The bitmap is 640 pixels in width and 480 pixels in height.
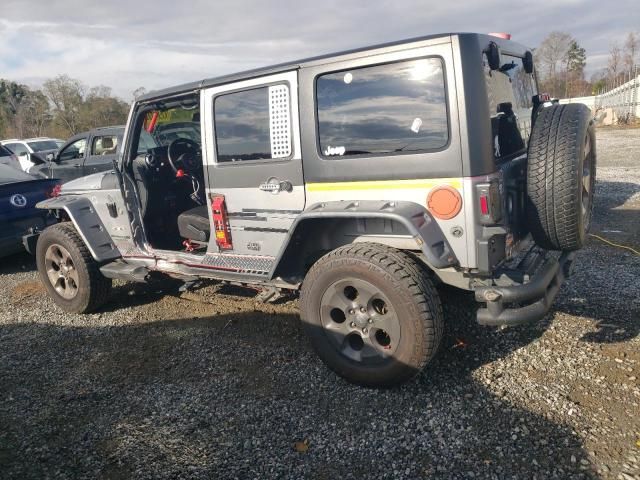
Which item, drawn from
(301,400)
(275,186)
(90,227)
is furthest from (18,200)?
(301,400)

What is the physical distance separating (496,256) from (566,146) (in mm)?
768

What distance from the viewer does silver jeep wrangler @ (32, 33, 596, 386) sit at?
2.89 meters

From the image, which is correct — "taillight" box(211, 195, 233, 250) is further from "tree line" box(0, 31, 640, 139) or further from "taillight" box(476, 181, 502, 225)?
"tree line" box(0, 31, 640, 139)

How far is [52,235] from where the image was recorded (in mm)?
4930

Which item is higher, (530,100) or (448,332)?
(530,100)

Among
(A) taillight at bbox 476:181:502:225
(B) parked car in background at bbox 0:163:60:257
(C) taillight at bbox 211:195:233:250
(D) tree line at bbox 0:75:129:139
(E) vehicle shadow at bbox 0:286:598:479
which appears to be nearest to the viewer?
(E) vehicle shadow at bbox 0:286:598:479

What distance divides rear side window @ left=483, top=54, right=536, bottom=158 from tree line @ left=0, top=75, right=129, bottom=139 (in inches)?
1291

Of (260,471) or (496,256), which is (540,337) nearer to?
(496,256)

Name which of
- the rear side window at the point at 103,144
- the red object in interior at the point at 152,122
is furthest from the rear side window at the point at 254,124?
the rear side window at the point at 103,144

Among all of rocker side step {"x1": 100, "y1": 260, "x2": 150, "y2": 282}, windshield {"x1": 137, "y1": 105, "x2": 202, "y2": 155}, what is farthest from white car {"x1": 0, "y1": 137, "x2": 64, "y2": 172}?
rocker side step {"x1": 100, "y1": 260, "x2": 150, "y2": 282}

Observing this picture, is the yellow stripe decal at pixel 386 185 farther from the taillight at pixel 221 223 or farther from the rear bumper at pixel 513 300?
the taillight at pixel 221 223

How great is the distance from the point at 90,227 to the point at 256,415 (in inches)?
110

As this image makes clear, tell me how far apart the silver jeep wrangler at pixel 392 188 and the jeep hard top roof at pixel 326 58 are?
0.01m

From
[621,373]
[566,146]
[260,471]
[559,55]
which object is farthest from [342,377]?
[559,55]
